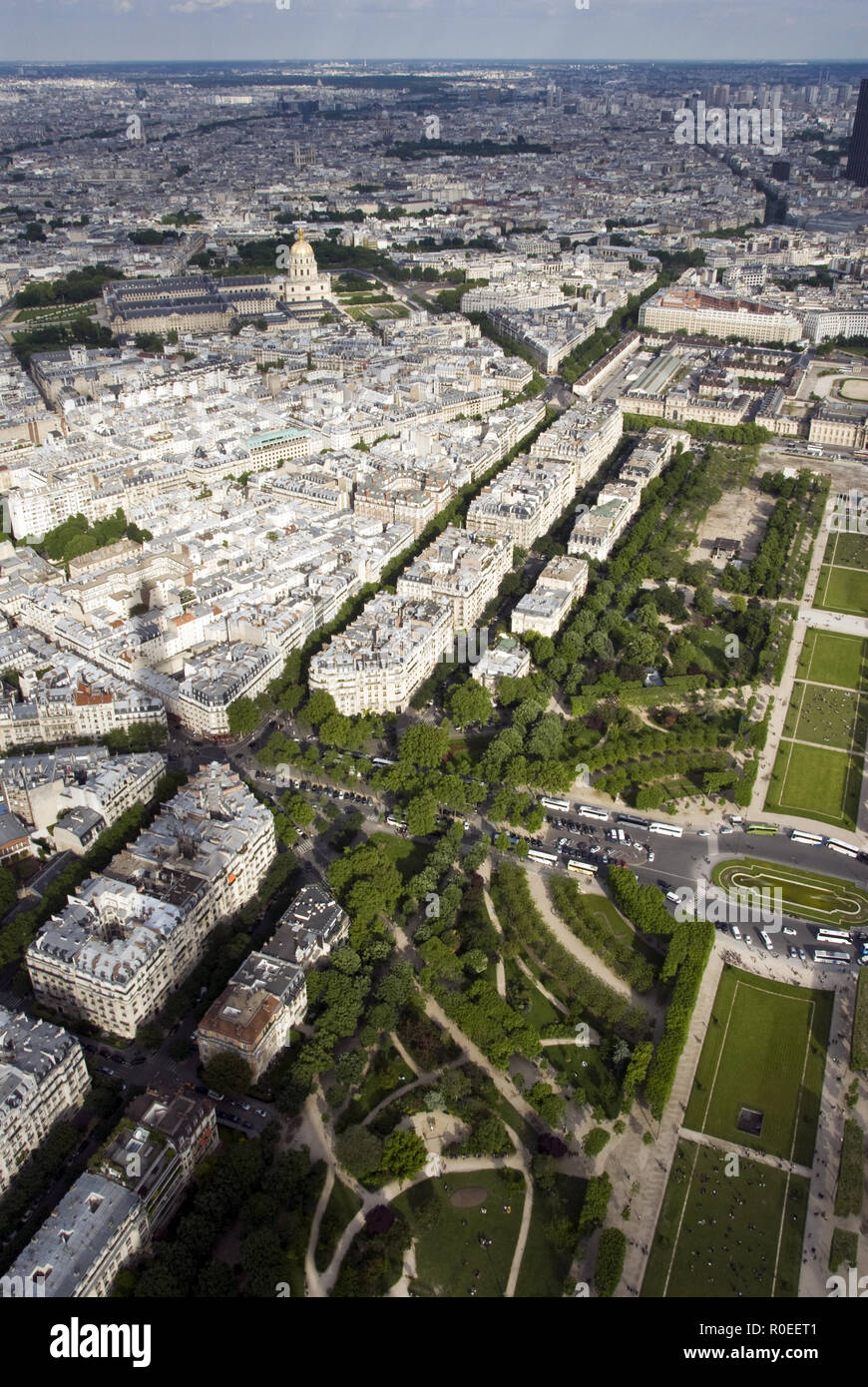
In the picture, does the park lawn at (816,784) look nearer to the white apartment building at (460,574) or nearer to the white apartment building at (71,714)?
the white apartment building at (460,574)

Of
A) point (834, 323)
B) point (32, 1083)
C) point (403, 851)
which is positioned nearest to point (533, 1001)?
point (403, 851)

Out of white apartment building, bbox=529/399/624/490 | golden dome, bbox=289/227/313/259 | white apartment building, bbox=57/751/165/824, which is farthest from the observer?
golden dome, bbox=289/227/313/259

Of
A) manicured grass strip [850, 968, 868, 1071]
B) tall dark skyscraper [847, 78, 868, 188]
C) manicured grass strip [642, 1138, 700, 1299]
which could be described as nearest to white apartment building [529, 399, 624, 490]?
manicured grass strip [850, 968, 868, 1071]

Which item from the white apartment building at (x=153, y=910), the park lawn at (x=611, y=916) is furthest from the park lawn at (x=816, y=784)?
the white apartment building at (x=153, y=910)

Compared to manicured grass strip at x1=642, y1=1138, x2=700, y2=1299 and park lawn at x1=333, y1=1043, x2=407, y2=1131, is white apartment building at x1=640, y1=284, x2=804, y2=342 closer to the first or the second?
park lawn at x1=333, y1=1043, x2=407, y2=1131

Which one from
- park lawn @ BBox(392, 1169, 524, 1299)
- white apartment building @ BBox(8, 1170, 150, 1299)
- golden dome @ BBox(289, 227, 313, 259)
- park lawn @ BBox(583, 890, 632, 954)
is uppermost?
golden dome @ BBox(289, 227, 313, 259)

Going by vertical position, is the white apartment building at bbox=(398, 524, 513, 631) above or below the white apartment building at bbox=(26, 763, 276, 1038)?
above
